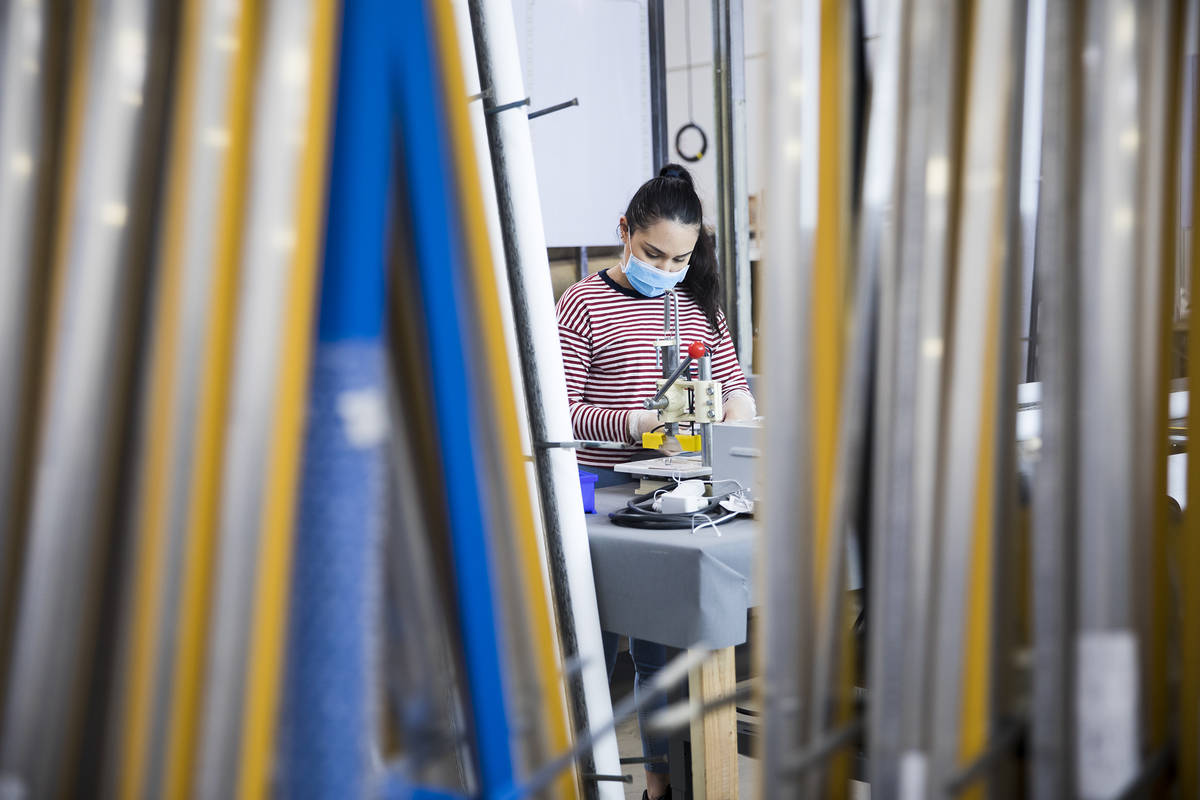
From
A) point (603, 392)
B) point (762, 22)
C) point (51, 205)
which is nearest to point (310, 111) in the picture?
point (51, 205)

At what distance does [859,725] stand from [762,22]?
1.62ft

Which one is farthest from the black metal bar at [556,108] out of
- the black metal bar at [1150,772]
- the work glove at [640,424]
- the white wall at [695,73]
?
the white wall at [695,73]

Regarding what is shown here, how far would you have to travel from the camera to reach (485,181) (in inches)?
56.8

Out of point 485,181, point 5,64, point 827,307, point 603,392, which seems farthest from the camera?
point 603,392

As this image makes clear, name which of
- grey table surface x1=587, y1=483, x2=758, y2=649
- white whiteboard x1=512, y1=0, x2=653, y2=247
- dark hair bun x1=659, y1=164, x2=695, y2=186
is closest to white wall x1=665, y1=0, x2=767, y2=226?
white whiteboard x1=512, y1=0, x2=653, y2=247

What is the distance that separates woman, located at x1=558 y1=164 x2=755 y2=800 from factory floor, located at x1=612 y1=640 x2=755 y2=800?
2.27 feet

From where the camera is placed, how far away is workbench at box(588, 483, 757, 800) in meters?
1.74

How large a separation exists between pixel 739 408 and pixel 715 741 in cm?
89

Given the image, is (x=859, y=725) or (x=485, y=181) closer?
(x=859, y=725)

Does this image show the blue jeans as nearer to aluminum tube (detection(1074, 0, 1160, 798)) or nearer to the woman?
the woman

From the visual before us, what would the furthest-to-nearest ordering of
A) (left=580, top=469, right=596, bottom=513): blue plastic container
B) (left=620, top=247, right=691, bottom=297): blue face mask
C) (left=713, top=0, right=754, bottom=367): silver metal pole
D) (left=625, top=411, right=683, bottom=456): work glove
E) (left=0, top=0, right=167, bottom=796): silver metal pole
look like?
(left=713, top=0, right=754, bottom=367): silver metal pole < (left=620, top=247, right=691, bottom=297): blue face mask < (left=625, top=411, right=683, bottom=456): work glove < (left=580, top=469, right=596, bottom=513): blue plastic container < (left=0, top=0, right=167, bottom=796): silver metal pole

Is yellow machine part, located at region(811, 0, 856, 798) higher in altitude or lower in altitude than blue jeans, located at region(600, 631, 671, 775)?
higher

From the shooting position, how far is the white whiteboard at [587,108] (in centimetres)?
404

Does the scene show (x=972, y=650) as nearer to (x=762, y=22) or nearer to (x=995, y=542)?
(x=995, y=542)
